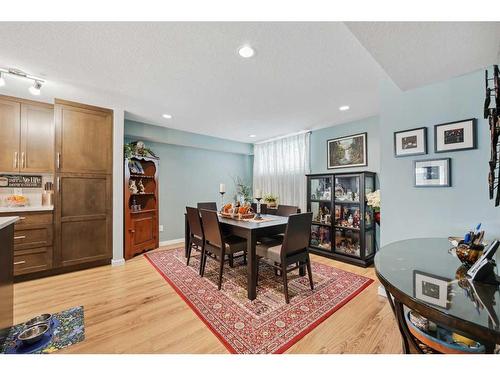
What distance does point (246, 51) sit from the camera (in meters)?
1.75

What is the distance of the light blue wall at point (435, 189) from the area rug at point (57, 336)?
2920 millimetres

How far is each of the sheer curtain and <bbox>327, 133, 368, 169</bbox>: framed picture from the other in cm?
51

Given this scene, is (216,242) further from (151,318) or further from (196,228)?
(151,318)

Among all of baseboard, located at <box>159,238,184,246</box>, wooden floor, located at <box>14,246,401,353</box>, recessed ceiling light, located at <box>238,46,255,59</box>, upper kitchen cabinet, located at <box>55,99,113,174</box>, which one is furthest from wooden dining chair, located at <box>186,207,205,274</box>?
recessed ceiling light, located at <box>238,46,255,59</box>

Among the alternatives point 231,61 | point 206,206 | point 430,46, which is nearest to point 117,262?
point 206,206

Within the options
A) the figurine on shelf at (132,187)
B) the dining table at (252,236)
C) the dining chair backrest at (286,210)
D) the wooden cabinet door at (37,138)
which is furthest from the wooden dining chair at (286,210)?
the wooden cabinet door at (37,138)

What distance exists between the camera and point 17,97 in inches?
105

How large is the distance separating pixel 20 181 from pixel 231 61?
331cm

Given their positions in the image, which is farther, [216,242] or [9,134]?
[9,134]

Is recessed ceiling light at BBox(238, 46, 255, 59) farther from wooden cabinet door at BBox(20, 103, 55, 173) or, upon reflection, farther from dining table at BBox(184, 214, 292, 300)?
wooden cabinet door at BBox(20, 103, 55, 173)

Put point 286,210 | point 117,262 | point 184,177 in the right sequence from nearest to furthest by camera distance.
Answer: point 117,262 < point 286,210 < point 184,177
